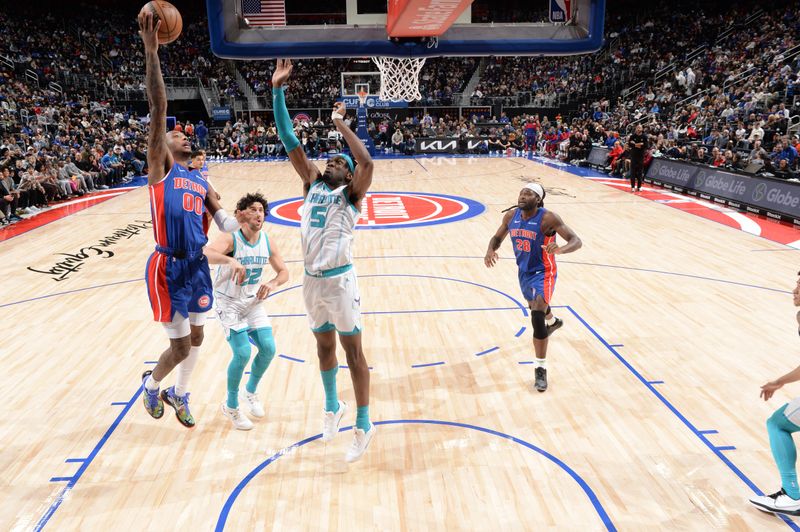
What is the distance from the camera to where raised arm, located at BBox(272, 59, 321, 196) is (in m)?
3.84

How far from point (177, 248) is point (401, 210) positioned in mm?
10006

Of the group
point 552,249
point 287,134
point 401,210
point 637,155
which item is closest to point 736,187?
point 637,155

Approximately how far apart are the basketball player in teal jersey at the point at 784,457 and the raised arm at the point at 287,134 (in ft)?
10.0

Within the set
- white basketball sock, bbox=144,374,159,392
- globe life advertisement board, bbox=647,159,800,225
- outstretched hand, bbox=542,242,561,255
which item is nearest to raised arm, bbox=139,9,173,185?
white basketball sock, bbox=144,374,159,392

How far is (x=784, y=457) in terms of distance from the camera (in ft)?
11.7

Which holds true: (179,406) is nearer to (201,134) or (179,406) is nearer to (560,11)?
(560,11)

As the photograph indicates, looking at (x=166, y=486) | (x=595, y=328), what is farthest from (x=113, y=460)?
(x=595, y=328)

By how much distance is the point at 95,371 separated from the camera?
567 centimetres

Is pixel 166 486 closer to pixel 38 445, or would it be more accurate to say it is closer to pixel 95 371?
pixel 38 445

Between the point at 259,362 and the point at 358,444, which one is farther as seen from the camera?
the point at 259,362

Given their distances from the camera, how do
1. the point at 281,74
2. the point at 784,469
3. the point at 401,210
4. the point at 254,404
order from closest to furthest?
the point at 784,469, the point at 281,74, the point at 254,404, the point at 401,210

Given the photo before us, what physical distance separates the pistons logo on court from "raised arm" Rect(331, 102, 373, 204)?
8.18m

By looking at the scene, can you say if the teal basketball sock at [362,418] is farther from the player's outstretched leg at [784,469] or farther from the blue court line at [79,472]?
the player's outstretched leg at [784,469]

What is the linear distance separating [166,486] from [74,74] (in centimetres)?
2934
